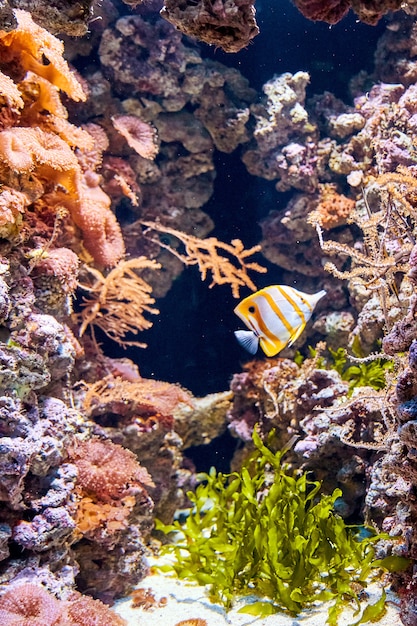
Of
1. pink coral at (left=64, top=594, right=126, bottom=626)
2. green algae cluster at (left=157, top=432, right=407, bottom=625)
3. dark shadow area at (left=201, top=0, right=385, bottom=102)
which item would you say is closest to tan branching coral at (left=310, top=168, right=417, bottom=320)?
green algae cluster at (left=157, top=432, right=407, bottom=625)

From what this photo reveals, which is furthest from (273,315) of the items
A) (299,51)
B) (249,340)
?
(299,51)

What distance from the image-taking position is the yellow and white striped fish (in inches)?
126

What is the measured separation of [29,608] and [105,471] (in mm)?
1224

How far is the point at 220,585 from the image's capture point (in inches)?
131

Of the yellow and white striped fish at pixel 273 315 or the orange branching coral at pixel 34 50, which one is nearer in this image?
the yellow and white striped fish at pixel 273 315

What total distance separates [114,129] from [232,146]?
1.71 meters

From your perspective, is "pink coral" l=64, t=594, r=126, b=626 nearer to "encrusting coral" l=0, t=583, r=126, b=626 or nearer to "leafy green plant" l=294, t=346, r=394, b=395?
"encrusting coral" l=0, t=583, r=126, b=626

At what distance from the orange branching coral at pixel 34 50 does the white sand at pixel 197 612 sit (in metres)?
4.03

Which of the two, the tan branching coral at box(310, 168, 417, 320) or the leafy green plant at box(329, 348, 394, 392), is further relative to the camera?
the leafy green plant at box(329, 348, 394, 392)

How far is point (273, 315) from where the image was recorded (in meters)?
3.22

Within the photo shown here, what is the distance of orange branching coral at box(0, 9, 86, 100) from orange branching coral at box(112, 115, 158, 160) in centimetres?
136

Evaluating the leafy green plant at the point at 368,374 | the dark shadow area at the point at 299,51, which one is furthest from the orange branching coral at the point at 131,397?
the dark shadow area at the point at 299,51

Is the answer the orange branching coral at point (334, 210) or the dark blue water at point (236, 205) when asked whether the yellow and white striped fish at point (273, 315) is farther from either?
the dark blue water at point (236, 205)

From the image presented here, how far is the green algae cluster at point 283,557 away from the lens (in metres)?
2.96
